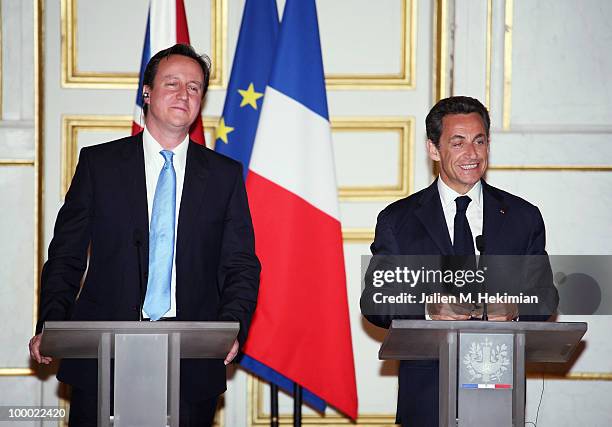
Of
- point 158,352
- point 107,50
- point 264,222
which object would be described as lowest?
point 158,352

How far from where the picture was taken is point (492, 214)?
3664 millimetres

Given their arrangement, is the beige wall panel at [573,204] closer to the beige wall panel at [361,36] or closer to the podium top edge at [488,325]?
the beige wall panel at [361,36]

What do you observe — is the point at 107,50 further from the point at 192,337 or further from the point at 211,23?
the point at 192,337

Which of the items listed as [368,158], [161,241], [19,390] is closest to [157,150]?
[161,241]

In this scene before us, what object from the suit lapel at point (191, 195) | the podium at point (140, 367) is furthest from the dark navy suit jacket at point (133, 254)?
the podium at point (140, 367)

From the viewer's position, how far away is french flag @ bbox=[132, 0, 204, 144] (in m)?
4.97

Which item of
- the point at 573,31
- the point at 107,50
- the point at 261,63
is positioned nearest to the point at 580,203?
the point at 573,31

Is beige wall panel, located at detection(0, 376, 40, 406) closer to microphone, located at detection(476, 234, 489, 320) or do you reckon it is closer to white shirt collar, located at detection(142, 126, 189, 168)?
white shirt collar, located at detection(142, 126, 189, 168)

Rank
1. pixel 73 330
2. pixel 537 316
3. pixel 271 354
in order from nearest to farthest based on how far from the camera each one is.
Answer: pixel 73 330
pixel 537 316
pixel 271 354

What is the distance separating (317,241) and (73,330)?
2.28 metres

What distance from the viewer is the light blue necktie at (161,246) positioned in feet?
11.3

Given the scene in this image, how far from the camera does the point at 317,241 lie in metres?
4.96

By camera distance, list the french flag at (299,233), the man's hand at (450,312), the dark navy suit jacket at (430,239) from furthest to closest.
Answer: the french flag at (299,233) → the dark navy suit jacket at (430,239) → the man's hand at (450,312)

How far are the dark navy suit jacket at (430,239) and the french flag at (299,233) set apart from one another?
1.24 metres
